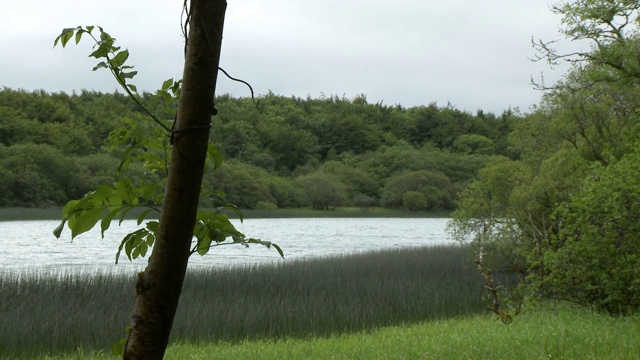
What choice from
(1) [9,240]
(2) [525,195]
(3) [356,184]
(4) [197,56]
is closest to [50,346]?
(4) [197,56]

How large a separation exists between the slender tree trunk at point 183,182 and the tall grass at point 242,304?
26.4 ft

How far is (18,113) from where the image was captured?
200 feet

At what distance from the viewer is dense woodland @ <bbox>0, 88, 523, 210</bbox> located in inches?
1898

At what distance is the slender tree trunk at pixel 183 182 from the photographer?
5.84 ft

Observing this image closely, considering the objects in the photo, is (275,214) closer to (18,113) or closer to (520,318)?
(18,113)

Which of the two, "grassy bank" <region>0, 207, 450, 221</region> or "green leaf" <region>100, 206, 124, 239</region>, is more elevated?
"green leaf" <region>100, 206, 124, 239</region>

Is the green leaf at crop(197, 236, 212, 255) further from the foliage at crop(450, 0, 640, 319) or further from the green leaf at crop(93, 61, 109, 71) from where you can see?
the foliage at crop(450, 0, 640, 319)

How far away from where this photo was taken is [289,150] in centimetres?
7625

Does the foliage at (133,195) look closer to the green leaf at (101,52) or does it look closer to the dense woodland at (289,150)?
the green leaf at (101,52)

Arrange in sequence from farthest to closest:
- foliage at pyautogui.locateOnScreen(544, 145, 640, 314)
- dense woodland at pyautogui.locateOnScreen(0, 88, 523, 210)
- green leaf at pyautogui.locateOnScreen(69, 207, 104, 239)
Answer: dense woodland at pyautogui.locateOnScreen(0, 88, 523, 210)
foliage at pyautogui.locateOnScreen(544, 145, 640, 314)
green leaf at pyautogui.locateOnScreen(69, 207, 104, 239)

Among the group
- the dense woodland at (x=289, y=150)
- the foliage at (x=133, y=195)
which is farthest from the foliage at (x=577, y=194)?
the dense woodland at (x=289, y=150)

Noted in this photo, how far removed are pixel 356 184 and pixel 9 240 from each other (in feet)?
139

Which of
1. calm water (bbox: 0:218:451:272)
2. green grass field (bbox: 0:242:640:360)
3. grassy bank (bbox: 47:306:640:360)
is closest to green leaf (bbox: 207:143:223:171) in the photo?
grassy bank (bbox: 47:306:640:360)

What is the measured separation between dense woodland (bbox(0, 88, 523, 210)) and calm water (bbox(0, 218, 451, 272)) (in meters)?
6.60
